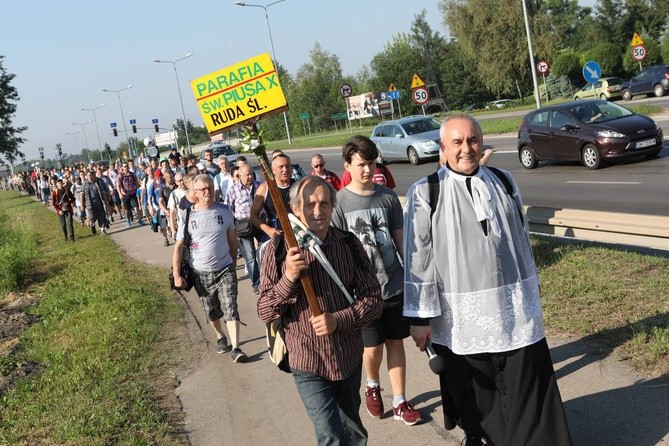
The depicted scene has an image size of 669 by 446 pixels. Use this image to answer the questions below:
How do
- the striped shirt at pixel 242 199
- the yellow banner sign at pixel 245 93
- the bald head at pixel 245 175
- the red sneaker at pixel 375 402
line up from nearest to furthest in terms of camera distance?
the yellow banner sign at pixel 245 93 → the red sneaker at pixel 375 402 → the bald head at pixel 245 175 → the striped shirt at pixel 242 199

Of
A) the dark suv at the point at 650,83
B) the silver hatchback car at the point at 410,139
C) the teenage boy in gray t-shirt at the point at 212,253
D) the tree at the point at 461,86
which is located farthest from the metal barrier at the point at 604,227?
the tree at the point at 461,86

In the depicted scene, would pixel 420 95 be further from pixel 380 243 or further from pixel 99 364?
pixel 380 243

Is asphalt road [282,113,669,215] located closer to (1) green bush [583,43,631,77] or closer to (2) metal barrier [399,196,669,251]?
(2) metal barrier [399,196,669,251]

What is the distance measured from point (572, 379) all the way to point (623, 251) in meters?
2.99

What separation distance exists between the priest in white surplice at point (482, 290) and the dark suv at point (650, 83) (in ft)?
117

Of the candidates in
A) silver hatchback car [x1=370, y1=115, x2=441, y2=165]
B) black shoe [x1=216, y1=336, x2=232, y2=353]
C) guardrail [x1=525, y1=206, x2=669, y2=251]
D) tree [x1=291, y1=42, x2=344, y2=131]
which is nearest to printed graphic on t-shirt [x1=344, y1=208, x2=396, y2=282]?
black shoe [x1=216, y1=336, x2=232, y2=353]

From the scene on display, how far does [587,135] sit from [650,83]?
2206cm

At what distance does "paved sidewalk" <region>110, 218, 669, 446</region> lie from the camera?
4277mm

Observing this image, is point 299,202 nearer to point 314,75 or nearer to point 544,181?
point 544,181

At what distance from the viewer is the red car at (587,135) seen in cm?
1638

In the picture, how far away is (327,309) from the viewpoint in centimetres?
356

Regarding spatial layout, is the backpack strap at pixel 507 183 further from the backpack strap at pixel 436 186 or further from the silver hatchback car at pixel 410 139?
the silver hatchback car at pixel 410 139

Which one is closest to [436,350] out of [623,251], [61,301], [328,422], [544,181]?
[328,422]

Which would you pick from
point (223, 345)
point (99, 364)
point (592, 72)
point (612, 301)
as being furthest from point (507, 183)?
point (592, 72)
